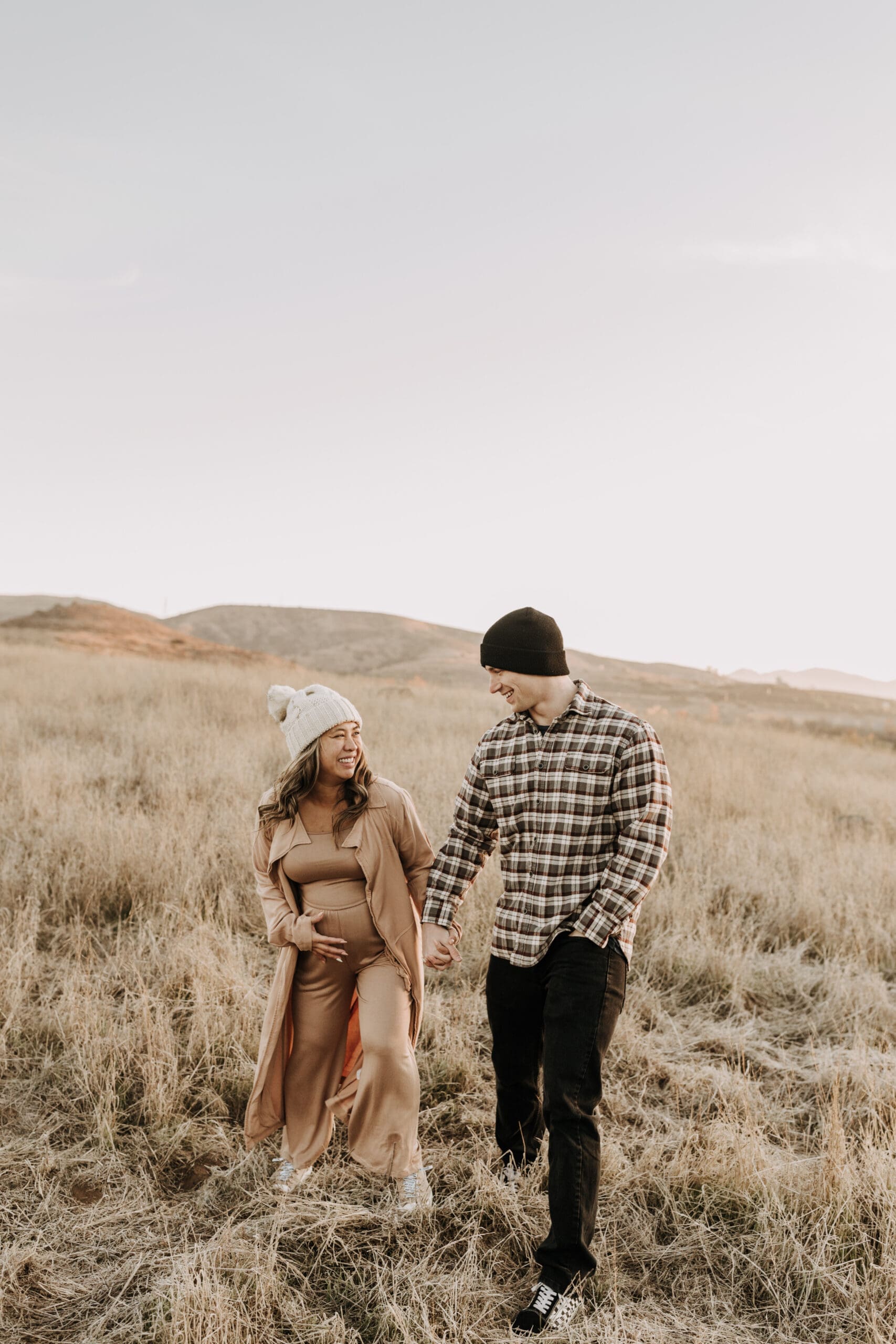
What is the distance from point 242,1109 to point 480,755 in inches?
79.2

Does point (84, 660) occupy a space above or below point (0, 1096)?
above

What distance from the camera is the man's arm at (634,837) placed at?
2.43 m

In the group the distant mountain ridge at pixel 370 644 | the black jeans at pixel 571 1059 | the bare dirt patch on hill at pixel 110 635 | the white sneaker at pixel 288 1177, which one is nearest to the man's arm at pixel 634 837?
the black jeans at pixel 571 1059

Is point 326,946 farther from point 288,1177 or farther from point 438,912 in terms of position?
point 288,1177

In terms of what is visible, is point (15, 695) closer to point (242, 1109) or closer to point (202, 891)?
point (202, 891)

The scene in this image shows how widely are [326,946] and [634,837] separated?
119cm

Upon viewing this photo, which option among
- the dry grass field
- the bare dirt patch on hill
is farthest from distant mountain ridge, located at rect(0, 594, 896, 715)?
the dry grass field

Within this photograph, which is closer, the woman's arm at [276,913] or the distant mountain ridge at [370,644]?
the woman's arm at [276,913]

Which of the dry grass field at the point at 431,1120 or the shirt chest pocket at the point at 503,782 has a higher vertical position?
the shirt chest pocket at the point at 503,782

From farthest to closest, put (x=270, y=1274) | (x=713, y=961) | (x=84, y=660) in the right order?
(x=84, y=660)
(x=713, y=961)
(x=270, y=1274)

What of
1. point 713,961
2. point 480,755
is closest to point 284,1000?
point 480,755

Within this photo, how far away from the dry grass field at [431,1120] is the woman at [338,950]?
0.25m

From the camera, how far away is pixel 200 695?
1247 centimetres

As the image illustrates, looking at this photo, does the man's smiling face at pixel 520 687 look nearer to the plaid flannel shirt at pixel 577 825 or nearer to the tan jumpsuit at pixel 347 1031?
the plaid flannel shirt at pixel 577 825
